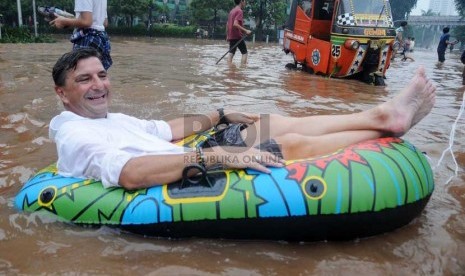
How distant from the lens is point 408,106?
2.59m

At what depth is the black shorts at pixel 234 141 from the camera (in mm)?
2533

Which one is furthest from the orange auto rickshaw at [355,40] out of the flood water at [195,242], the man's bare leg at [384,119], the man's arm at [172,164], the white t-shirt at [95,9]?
the man's arm at [172,164]

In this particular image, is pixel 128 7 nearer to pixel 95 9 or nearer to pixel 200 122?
pixel 95 9

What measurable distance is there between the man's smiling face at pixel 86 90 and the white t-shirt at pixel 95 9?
127 cm

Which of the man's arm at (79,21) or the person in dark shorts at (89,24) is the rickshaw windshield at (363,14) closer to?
the person in dark shorts at (89,24)

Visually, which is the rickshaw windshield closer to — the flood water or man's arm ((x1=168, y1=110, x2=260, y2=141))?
the flood water

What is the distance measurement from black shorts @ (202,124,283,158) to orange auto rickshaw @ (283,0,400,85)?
5918 mm

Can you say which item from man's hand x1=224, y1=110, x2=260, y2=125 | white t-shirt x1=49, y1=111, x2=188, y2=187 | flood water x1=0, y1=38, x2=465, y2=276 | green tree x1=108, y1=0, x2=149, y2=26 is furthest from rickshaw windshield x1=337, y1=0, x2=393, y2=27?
green tree x1=108, y1=0, x2=149, y2=26

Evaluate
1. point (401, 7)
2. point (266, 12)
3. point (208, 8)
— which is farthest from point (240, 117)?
point (401, 7)

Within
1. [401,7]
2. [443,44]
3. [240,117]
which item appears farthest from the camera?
[401,7]

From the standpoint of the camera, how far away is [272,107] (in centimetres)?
574

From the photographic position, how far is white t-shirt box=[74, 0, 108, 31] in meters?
3.60

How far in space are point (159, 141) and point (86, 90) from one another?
52 centimetres

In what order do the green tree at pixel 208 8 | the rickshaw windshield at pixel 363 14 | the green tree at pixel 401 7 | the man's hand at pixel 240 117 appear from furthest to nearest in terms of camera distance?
the green tree at pixel 401 7 < the green tree at pixel 208 8 < the rickshaw windshield at pixel 363 14 < the man's hand at pixel 240 117
